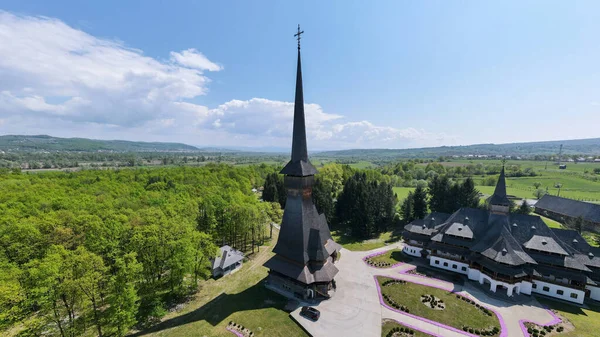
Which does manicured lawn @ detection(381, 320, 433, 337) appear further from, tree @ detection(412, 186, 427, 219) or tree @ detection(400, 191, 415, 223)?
tree @ detection(412, 186, 427, 219)

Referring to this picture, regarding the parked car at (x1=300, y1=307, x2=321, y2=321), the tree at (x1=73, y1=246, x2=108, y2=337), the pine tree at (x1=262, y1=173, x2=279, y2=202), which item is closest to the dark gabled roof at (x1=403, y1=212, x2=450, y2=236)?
the parked car at (x1=300, y1=307, x2=321, y2=321)

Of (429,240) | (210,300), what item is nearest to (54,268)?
(210,300)

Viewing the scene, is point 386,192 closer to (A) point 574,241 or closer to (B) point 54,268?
(A) point 574,241

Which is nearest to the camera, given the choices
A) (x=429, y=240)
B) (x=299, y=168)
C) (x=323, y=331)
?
(x=323, y=331)

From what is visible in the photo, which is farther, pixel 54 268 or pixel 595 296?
pixel 595 296

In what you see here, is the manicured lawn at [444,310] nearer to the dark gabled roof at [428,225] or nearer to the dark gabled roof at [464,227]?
the dark gabled roof at [464,227]

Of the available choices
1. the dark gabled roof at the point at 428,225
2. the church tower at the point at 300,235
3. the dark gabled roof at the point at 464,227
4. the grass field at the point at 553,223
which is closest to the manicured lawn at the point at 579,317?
the dark gabled roof at the point at 464,227

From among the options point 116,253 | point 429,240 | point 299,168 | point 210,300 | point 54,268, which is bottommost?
point 210,300
